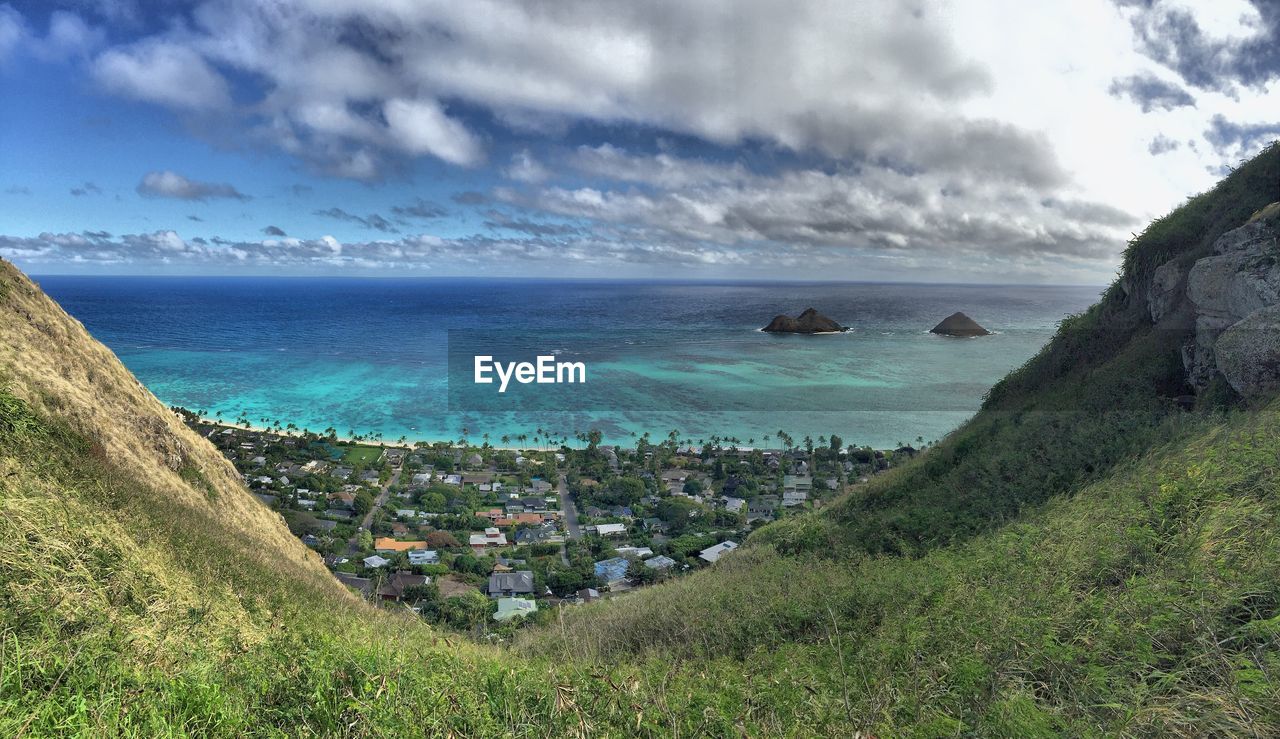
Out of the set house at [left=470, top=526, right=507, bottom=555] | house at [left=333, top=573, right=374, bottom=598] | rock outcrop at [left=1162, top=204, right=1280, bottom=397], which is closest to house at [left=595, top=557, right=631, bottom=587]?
house at [left=470, top=526, right=507, bottom=555]

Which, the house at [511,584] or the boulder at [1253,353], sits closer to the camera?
the boulder at [1253,353]

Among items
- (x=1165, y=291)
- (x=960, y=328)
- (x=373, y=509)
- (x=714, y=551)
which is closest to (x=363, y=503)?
(x=373, y=509)

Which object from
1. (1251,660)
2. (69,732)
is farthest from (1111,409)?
(69,732)

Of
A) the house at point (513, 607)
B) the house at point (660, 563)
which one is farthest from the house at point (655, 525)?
the house at point (513, 607)

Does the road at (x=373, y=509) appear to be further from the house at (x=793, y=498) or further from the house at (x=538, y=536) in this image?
the house at (x=793, y=498)

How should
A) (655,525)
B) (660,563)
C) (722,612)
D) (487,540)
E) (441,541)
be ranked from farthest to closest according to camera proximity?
(655,525), (487,540), (441,541), (660,563), (722,612)

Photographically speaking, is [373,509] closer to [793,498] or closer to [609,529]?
[609,529]

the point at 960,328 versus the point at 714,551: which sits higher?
the point at 960,328
